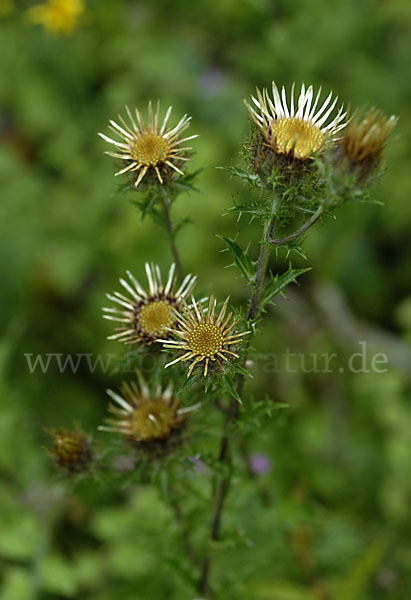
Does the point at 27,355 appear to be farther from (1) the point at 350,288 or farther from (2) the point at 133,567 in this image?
(1) the point at 350,288

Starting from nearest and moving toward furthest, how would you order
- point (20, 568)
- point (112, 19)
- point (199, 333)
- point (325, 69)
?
point (199, 333), point (20, 568), point (325, 69), point (112, 19)

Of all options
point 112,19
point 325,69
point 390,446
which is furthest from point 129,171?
point 112,19

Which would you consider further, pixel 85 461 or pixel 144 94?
pixel 144 94

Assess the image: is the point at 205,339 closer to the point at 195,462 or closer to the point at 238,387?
the point at 238,387

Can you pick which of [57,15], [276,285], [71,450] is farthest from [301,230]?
[57,15]

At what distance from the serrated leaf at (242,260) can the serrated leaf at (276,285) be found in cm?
7

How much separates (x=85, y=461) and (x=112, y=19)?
16.9ft

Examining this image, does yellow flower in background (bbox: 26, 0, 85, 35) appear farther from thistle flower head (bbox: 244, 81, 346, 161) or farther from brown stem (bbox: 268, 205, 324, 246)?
brown stem (bbox: 268, 205, 324, 246)

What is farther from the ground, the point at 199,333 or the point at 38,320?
the point at 38,320

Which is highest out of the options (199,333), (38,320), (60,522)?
(38,320)

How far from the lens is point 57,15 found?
15.8ft

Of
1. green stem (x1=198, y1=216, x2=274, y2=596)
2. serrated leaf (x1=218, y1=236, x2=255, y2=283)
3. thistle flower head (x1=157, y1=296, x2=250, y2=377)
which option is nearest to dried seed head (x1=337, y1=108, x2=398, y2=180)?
green stem (x1=198, y1=216, x2=274, y2=596)

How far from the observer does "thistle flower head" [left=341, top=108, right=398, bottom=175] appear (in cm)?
144

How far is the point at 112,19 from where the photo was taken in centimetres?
575
